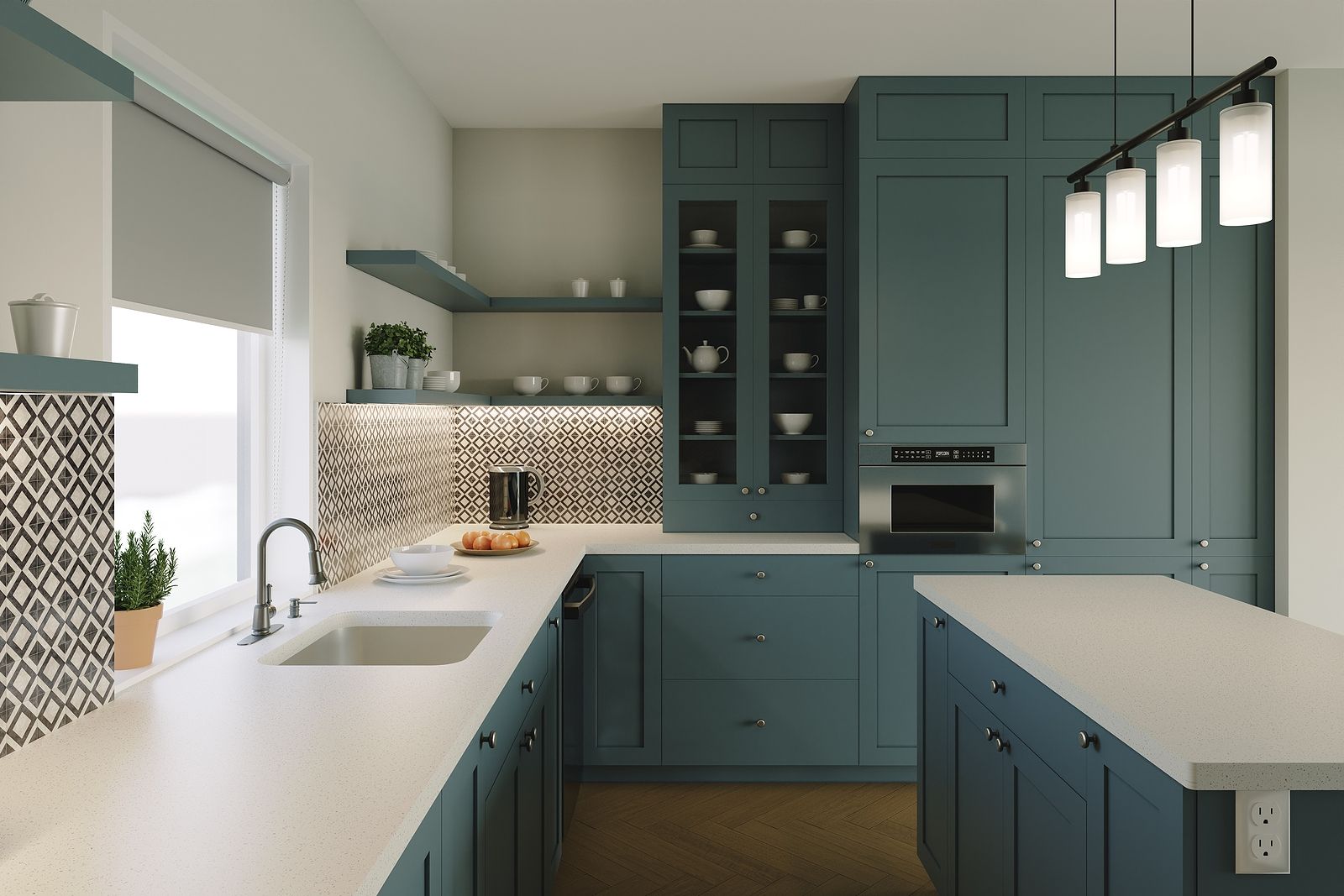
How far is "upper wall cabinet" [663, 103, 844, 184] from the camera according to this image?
359 centimetres

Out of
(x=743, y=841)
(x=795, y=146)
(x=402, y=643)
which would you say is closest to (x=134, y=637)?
(x=402, y=643)

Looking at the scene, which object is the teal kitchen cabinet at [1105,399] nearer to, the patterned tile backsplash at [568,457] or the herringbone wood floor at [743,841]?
the herringbone wood floor at [743,841]

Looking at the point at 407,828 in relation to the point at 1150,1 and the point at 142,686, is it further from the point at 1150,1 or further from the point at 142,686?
the point at 1150,1

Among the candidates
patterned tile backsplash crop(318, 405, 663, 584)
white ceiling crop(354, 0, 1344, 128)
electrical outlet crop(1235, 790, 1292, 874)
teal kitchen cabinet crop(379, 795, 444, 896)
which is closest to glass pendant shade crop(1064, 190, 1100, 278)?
electrical outlet crop(1235, 790, 1292, 874)

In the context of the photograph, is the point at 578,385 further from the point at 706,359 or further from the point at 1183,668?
the point at 1183,668

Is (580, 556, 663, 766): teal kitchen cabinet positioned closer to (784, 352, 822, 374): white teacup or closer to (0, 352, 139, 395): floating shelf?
(784, 352, 822, 374): white teacup

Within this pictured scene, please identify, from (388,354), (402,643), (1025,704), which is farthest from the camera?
(388,354)

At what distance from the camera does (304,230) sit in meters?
2.42

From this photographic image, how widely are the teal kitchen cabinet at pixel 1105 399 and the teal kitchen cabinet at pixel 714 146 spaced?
1.15 meters

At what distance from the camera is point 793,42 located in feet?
10.1

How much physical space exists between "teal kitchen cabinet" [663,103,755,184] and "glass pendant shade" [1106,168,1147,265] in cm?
201

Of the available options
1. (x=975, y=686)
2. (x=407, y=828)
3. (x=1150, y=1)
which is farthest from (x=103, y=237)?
(x=1150, y=1)

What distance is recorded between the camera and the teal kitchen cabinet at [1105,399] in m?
3.35

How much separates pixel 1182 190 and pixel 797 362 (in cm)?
209
